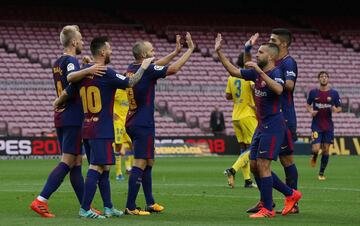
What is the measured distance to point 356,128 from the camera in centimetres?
4059

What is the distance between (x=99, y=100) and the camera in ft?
37.4

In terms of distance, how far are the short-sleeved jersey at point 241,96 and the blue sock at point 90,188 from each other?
21.5 feet

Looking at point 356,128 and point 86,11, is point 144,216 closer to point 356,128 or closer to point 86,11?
point 356,128

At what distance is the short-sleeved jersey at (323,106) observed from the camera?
70.2 feet

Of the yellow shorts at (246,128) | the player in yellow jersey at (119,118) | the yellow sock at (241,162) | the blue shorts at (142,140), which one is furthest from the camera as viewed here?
the player in yellow jersey at (119,118)

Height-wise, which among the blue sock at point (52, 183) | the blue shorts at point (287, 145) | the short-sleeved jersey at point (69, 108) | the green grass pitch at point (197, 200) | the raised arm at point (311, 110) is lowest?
the green grass pitch at point (197, 200)

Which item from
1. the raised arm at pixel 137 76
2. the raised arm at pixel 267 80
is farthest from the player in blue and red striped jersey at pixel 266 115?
the raised arm at pixel 137 76

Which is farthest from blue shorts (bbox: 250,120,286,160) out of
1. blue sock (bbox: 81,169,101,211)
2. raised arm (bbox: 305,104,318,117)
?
raised arm (bbox: 305,104,318,117)

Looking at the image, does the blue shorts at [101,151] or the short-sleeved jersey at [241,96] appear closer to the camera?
the blue shorts at [101,151]

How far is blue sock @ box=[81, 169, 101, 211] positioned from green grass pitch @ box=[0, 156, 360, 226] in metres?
0.22

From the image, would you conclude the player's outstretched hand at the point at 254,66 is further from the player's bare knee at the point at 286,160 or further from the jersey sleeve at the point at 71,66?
the jersey sleeve at the point at 71,66

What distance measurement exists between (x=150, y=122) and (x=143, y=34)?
106ft

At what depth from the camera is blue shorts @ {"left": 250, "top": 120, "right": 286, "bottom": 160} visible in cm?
1171

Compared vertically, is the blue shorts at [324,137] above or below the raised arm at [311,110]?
below
